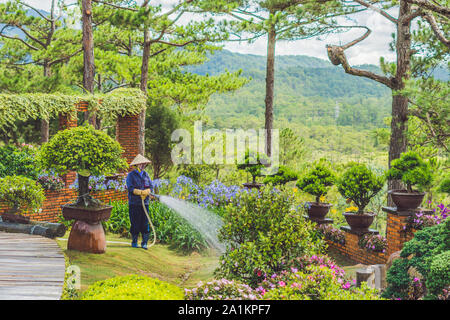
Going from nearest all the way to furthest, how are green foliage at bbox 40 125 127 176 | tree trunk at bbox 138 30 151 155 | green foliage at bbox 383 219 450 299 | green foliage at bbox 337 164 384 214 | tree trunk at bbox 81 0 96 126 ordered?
green foliage at bbox 383 219 450 299 → green foliage at bbox 40 125 127 176 → green foliage at bbox 337 164 384 214 → tree trunk at bbox 81 0 96 126 → tree trunk at bbox 138 30 151 155

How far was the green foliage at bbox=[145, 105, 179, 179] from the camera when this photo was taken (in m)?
17.5

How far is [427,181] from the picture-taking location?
23.5 ft

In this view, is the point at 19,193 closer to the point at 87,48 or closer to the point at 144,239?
the point at 144,239

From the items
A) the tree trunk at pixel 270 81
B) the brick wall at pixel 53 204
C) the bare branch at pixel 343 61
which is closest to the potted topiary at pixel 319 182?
the bare branch at pixel 343 61

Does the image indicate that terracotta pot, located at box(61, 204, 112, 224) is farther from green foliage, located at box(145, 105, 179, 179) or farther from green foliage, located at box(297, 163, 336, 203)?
green foliage, located at box(145, 105, 179, 179)

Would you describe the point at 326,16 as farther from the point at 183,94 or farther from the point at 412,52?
the point at 183,94

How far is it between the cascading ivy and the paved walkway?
4.29m

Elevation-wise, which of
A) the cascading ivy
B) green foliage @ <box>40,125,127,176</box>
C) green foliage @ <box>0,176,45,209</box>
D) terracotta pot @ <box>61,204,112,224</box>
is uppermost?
the cascading ivy

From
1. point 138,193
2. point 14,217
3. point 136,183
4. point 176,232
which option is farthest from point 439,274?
point 14,217

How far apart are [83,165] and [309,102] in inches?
1386

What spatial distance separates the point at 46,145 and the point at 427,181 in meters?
6.25

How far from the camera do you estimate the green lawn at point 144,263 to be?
20.5ft

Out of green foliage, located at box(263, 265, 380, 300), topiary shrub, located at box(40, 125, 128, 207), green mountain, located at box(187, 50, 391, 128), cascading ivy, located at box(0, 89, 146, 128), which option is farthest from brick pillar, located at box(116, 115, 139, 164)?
green mountain, located at box(187, 50, 391, 128)
